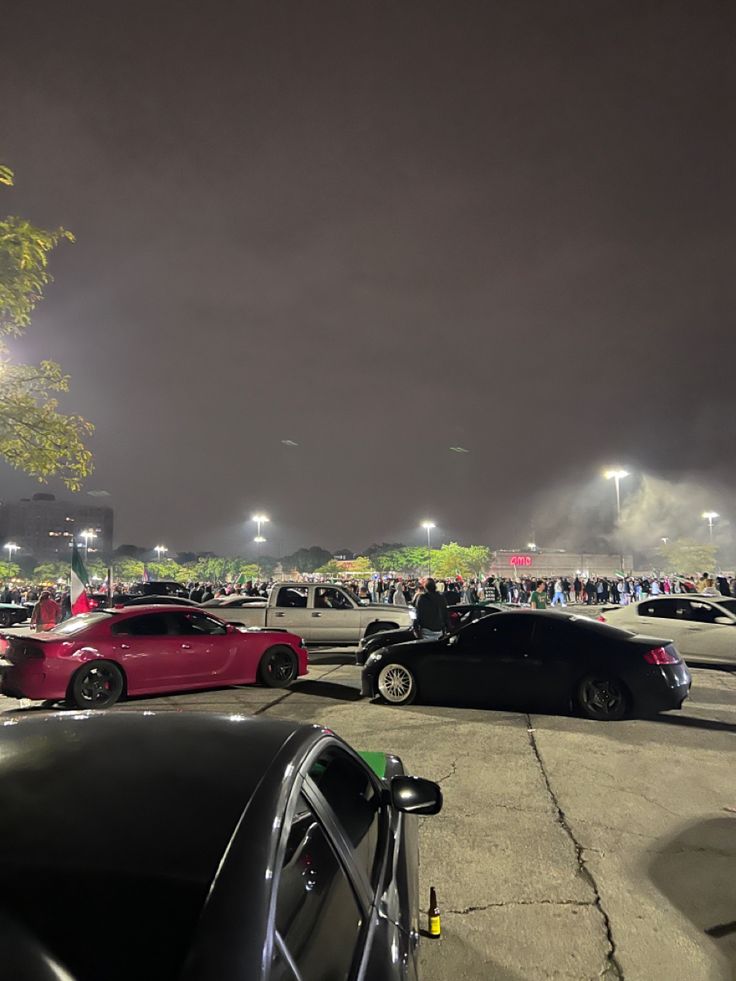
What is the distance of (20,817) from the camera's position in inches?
66.6

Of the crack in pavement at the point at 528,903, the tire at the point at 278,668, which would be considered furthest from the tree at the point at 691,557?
the crack in pavement at the point at 528,903

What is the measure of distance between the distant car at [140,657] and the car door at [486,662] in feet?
9.74

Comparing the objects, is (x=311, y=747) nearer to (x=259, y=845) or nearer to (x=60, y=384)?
(x=259, y=845)

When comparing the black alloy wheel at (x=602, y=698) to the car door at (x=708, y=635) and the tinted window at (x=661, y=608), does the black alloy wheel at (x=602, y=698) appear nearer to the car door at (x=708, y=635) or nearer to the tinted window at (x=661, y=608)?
the car door at (x=708, y=635)

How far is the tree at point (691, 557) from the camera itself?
98.5 meters

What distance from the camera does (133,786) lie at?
6.06 feet

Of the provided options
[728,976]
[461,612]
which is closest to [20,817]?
[728,976]

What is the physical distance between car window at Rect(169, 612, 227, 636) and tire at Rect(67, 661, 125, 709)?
3.59 ft

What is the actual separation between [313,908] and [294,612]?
1350 centimetres

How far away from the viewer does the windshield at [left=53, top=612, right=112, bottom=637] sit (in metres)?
Result: 9.25

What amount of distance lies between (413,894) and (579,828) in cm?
266

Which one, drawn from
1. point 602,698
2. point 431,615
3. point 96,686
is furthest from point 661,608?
point 96,686

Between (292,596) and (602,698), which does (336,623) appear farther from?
(602,698)

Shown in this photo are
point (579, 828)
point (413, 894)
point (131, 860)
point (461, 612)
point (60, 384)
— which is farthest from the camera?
point (461, 612)
